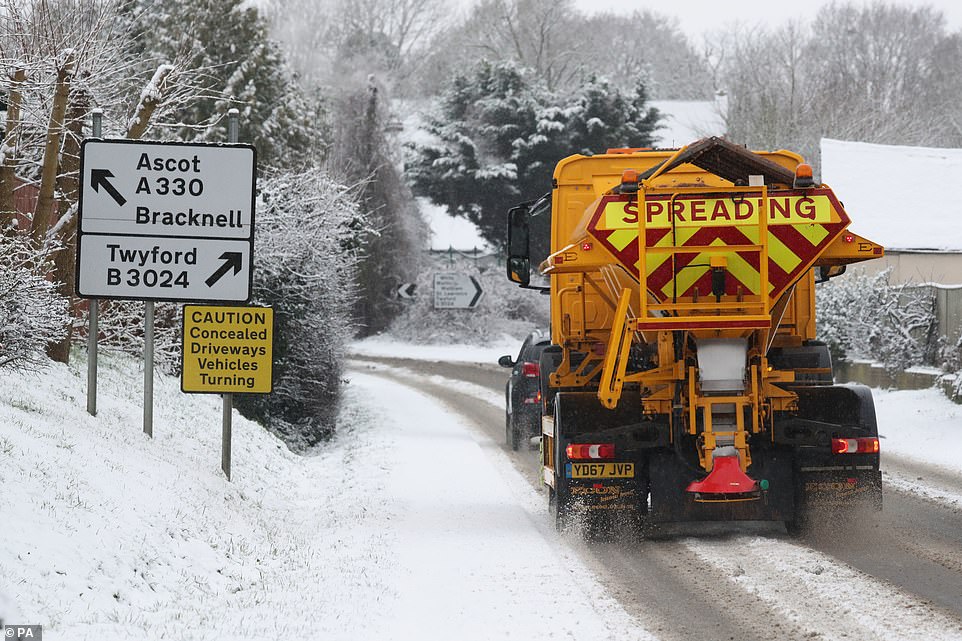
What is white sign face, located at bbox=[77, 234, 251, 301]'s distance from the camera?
1069 cm

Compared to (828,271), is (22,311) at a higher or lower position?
lower

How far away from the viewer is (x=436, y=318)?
45.4 metres

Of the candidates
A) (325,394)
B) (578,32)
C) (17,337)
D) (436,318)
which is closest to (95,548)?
(17,337)

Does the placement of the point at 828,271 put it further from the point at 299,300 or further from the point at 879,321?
the point at 879,321

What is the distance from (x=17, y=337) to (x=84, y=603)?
16.6 feet

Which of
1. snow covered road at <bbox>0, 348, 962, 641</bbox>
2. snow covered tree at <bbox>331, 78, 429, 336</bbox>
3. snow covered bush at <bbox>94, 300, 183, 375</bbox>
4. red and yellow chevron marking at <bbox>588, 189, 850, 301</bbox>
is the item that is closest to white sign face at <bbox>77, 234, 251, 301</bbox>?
snow covered road at <bbox>0, 348, 962, 641</bbox>

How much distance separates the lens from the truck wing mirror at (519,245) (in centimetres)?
1159

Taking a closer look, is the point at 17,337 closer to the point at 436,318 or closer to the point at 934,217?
the point at 934,217

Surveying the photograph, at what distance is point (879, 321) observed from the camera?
24047 millimetres

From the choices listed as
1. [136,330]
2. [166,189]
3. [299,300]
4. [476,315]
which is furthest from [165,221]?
[476,315]

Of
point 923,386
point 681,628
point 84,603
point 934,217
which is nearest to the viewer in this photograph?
point 84,603

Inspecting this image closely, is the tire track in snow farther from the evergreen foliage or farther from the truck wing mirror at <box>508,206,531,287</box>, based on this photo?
the evergreen foliage

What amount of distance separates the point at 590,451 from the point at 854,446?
2147mm

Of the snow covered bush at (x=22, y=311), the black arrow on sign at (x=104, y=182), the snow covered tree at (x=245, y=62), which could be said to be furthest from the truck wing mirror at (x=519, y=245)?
the snow covered tree at (x=245, y=62)
